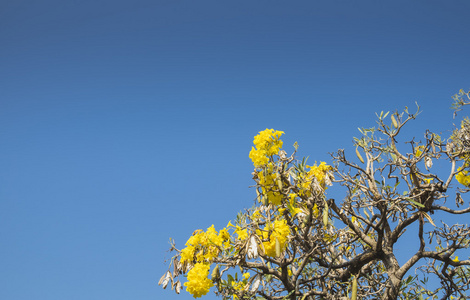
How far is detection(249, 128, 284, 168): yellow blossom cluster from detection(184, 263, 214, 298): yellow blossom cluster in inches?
53.3

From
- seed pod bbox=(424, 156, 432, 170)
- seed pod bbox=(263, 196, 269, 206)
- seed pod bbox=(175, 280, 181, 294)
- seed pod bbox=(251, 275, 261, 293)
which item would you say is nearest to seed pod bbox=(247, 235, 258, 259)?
seed pod bbox=(251, 275, 261, 293)

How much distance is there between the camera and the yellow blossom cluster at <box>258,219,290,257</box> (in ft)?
14.4

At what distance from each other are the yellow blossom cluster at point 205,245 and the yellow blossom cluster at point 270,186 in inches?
26.5

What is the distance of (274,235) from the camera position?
439 cm

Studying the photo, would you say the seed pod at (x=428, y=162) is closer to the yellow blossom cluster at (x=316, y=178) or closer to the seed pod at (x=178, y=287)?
the yellow blossom cluster at (x=316, y=178)

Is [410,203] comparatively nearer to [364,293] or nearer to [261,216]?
[364,293]

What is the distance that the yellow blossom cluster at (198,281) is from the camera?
441cm

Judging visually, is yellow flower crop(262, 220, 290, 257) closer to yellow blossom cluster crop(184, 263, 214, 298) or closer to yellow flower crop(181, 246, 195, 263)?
yellow blossom cluster crop(184, 263, 214, 298)

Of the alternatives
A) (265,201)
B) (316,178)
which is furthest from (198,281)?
(316,178)

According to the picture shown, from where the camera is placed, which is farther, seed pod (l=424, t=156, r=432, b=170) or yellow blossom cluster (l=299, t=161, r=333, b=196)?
seed pod (l=424, t=156, r=432, b=170)

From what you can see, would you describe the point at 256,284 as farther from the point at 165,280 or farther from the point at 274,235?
the point at 165,280

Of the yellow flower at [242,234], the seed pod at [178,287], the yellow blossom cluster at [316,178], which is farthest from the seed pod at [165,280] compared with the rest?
the yellow blossom cluster at [316,178]

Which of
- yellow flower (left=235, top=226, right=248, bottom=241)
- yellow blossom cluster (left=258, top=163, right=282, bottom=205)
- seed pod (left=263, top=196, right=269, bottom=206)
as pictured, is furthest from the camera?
yellow blossom cluster (left=258, top=163, right=282, bottom=205)

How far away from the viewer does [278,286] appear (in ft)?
18.7
